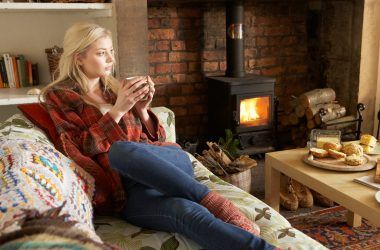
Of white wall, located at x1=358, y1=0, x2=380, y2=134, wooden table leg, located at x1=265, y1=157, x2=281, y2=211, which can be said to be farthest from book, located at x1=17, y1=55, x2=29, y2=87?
white wall, located at x1=358, y1=0, x2=380, y2=134

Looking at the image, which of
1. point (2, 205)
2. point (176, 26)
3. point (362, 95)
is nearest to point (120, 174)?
point (2, 205)

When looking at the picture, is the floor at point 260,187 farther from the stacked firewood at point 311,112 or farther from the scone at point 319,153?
the scone at point 319,153

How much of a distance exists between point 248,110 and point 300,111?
0.52 m

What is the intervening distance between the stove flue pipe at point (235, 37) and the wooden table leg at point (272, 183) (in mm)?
1223

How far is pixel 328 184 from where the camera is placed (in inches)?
64.4

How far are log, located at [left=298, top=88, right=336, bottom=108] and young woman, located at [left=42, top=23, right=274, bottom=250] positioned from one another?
180 cm

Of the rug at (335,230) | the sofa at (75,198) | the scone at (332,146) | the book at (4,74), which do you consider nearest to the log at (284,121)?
the rug at (335,230)

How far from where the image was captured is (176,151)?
1.62 metres

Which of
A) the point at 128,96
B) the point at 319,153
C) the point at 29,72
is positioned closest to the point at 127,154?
the point at 128,96

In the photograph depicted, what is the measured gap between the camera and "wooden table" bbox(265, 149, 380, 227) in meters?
1.48

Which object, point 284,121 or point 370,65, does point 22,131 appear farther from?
point 370,65

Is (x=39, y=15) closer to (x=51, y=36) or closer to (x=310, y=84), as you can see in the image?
(x=51, y=36)

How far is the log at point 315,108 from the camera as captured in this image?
326cm

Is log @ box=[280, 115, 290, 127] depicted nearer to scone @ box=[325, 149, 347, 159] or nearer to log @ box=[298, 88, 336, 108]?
log @ box=[298, 88, 336, 108]
